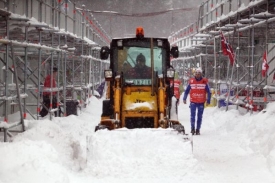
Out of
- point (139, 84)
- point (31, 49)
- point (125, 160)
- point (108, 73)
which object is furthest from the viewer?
point (31, 49)

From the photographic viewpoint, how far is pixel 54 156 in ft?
24.2

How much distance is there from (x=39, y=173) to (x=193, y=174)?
250 cm

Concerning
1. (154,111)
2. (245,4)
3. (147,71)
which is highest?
(245,4)

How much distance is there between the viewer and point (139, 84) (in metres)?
9.50

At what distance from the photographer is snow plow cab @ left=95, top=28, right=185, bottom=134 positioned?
29.9ft

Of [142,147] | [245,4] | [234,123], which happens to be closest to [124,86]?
[142,147]

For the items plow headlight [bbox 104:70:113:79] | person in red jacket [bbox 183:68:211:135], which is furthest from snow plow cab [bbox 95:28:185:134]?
person in red jacket [bbox 183:68:211:135]

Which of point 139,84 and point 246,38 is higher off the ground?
point 246,38

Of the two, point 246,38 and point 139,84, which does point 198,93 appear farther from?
point 246,38

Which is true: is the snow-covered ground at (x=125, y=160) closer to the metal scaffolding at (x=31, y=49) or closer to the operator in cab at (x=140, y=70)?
the metal scaffolding at (x=31, y=49)

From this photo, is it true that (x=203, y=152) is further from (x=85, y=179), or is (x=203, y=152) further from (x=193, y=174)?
(x=85, y=179)

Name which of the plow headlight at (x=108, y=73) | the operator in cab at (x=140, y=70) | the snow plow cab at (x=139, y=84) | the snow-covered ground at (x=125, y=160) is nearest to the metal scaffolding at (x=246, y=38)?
the snow plow cab at (x=139, y=84)

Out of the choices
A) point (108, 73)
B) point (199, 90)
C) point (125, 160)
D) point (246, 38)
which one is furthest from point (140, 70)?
point (246, 38)

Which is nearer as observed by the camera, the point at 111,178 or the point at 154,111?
the point at 111,178
